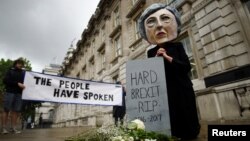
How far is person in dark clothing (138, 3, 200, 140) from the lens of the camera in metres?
2.64

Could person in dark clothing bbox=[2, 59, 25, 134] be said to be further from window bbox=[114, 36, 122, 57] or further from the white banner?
window bbox=[114, 36, 122, 57]

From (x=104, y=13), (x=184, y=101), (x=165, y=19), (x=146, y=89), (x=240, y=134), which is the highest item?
(x=104, y=13)

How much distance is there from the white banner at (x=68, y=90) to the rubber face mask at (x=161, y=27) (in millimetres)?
4039

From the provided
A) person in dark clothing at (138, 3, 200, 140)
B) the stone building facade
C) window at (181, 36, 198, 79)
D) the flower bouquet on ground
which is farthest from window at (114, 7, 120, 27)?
the flower bouquet on ground

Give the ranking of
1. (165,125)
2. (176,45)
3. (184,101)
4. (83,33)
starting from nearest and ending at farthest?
(165,125) < (184,101) < (176,45) < (83,33)

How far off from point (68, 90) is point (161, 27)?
173 inches

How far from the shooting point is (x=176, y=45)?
10.1 ft

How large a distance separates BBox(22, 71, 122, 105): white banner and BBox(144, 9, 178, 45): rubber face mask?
4039 millimetres

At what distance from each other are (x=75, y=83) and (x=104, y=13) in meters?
13.4

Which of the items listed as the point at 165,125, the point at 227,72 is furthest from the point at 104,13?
the point at 165,125

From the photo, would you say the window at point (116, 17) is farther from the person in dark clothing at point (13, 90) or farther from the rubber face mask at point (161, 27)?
the rubber face mask at point (161, 27)

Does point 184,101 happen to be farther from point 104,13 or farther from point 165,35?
point 104,13

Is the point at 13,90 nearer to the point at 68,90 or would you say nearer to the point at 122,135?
the point at 68,90

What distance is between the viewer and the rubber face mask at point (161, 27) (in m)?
3.17
